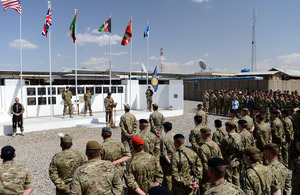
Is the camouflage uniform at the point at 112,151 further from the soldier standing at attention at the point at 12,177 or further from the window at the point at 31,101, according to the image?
the window at the point at 31,101

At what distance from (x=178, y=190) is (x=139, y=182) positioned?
0.91 meters

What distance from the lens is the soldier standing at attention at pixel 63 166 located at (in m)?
3.49

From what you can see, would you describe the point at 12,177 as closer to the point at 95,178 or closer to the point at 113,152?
the point at 95,178

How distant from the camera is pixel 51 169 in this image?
351cm

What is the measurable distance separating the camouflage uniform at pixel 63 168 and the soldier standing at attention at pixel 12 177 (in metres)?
0.37

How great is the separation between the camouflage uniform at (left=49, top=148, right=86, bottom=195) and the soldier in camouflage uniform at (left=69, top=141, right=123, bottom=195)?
2.89 feet

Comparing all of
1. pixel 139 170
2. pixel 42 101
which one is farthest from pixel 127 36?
pixel 139 170

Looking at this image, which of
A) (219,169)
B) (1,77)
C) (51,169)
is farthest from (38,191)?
(1,77)

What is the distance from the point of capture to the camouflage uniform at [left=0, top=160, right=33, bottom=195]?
3.03m

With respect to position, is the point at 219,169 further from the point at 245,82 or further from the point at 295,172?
the point at 245,82

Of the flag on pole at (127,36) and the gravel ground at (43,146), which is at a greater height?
the flag on pole at (127,36)

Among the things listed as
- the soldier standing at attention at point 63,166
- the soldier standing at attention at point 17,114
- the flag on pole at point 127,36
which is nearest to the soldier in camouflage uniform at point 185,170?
the soldier standing at attention at point 63,166

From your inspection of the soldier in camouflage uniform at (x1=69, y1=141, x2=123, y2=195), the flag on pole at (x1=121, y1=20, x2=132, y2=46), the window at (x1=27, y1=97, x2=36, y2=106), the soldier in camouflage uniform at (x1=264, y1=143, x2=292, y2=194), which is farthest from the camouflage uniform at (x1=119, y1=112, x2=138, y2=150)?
the flag on pole at (x1=121, y1=20, x2=132, y2=46)

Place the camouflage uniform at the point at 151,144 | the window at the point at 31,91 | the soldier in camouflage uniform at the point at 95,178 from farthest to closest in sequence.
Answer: the window at the point at 31,91 < the camouflage uniform at the point at 151,144 < the soldier in camouflage uniform at the point at 95,178
